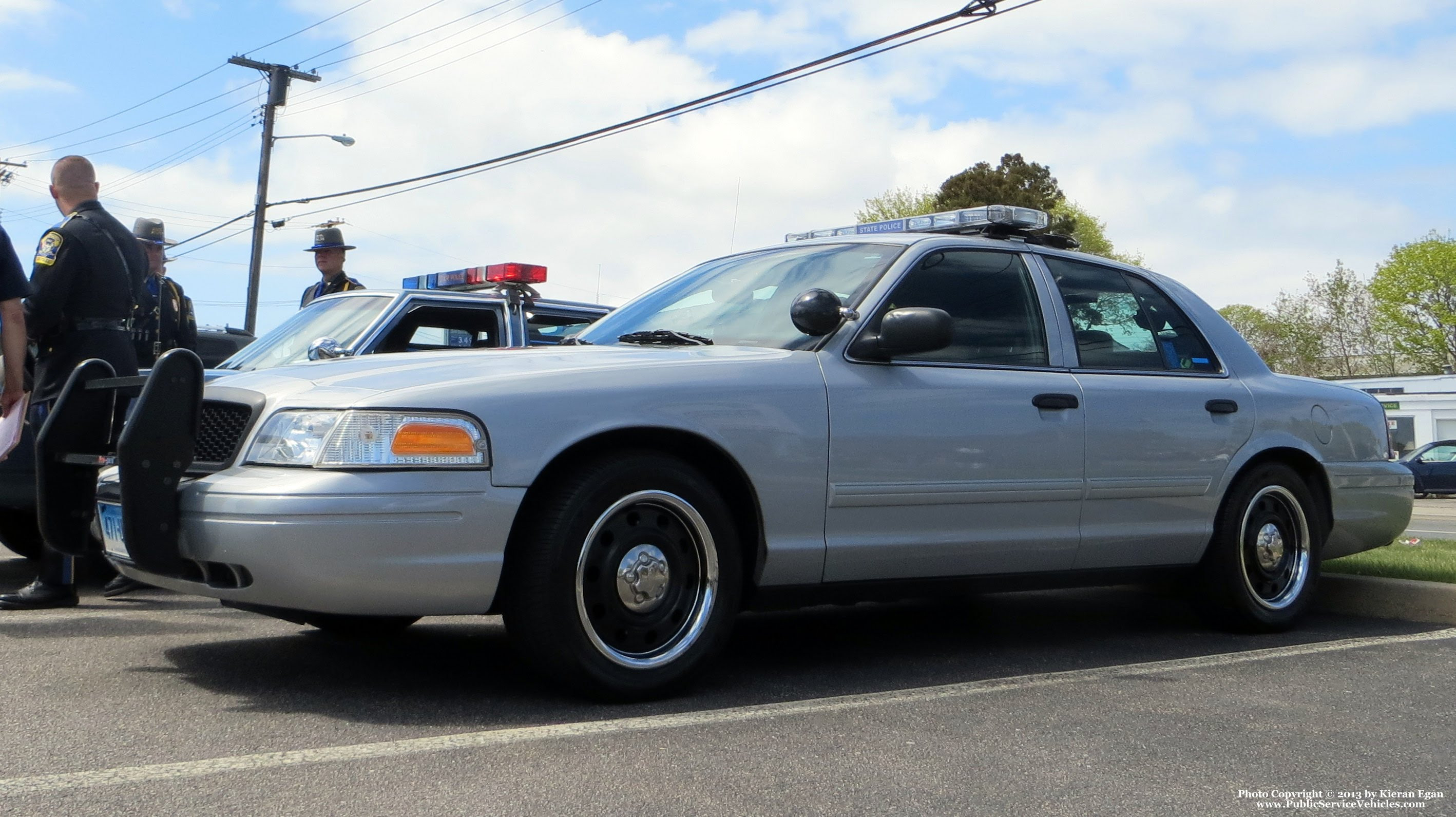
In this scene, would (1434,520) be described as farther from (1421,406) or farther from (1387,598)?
(1421,406)

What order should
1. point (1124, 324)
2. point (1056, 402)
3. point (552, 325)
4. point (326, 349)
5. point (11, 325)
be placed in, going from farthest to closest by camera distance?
point (552, 325) → point (326, 349) → point (1124, 324) → point (11, 325) → point (1056, 402)

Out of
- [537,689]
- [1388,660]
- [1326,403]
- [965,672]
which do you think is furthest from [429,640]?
[1326,403]

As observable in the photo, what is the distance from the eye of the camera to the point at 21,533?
635cm

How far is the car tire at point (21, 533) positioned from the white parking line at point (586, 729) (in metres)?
3.51

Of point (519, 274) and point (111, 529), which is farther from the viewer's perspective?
point (519, 274)

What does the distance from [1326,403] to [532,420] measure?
3875 mm

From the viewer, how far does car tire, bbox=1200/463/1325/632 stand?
5.59 meters

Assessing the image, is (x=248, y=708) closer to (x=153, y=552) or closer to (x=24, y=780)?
(x=153, y=552)

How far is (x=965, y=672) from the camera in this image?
4746 millimetres

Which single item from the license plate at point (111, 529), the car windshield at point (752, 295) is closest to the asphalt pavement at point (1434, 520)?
the car windshield at point (752, 295)

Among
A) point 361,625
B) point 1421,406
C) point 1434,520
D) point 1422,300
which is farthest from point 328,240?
point 1422,300

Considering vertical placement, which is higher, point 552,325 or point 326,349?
point 552,325

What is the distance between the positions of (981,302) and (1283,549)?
6.10 feet

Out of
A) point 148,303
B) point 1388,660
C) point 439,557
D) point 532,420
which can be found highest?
point 148,303
